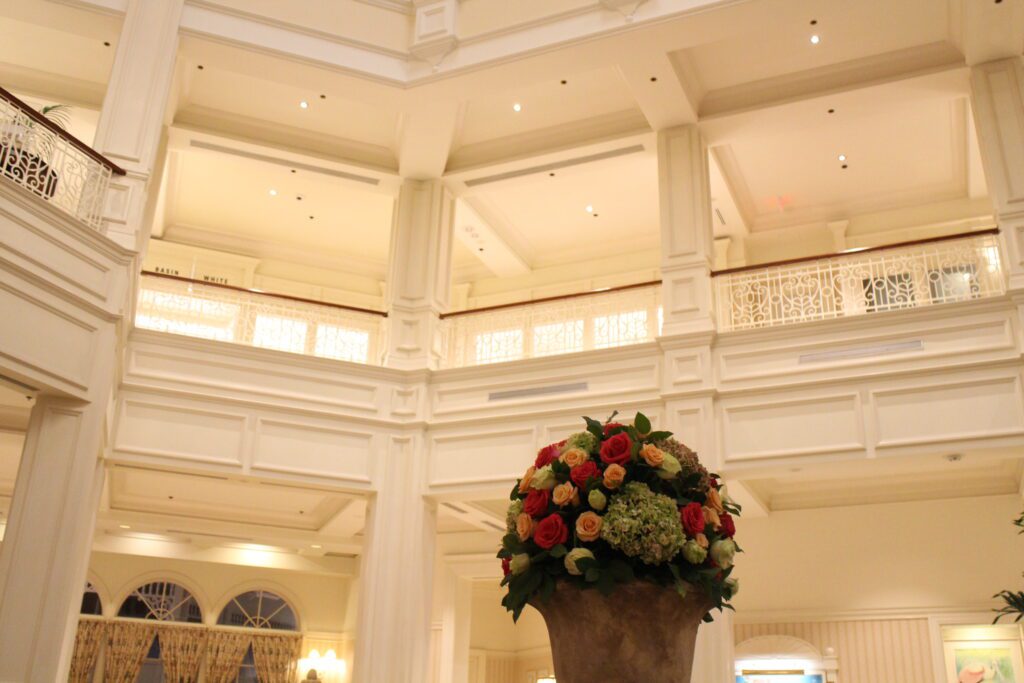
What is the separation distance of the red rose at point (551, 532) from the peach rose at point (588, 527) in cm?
4

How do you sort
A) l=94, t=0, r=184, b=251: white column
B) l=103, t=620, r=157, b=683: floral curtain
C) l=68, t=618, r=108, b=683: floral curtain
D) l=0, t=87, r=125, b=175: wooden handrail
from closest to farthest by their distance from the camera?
l=0, t=87, r=125, b=175: wooden handrail < l=94, t=0, r=184, b=251: white column < l=68, t=618, r=108, b=683: floral curtain < l=103, t=620, r=157, b=683: floral curtain

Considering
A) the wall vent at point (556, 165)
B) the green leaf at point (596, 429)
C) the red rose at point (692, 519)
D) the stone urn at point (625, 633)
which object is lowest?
the stone urn at point (625, 633)

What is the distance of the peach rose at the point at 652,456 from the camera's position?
214cm

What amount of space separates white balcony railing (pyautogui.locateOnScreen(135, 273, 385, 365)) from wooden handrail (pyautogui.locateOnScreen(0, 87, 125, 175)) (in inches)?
87.7

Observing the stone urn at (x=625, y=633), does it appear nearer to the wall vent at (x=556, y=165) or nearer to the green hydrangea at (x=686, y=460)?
the green hydrangea at (x=686, y=460)

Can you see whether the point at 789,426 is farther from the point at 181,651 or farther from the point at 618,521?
the point at 181,651

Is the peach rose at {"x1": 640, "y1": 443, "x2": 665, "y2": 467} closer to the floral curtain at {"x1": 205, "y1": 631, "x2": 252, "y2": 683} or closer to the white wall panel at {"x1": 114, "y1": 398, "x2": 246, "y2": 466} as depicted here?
the white wall panel at {"x1": 114, "y1": 398, "x2": 246, "y2": 466}

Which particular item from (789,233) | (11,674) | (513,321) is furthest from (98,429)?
(789,233)

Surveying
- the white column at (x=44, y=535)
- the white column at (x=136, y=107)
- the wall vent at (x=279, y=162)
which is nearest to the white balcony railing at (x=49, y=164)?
the white column at (x=136, y=107)

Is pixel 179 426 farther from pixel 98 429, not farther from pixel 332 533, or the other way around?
pixel 332 533

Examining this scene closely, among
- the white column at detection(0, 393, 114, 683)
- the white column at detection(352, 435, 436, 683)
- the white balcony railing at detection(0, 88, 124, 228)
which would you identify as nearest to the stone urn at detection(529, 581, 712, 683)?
the white column at detection(0, 393, 114, 683)

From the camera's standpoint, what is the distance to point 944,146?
10633mm

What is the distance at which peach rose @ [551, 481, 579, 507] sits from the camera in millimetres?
2135

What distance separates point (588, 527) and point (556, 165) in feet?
29.0
